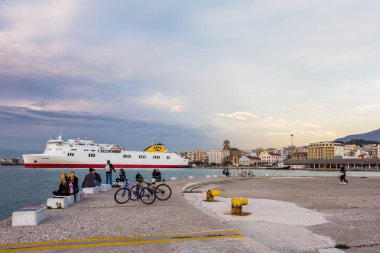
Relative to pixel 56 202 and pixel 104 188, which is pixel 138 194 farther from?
pixel 104 188

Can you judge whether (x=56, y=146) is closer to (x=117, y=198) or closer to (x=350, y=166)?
(x=117, y=198)

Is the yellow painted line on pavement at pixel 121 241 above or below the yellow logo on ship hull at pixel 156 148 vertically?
below

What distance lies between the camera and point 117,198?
1391cm

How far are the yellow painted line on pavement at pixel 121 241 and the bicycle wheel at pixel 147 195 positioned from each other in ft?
18.9

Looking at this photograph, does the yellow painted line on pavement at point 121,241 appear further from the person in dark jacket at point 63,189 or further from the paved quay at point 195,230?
the person in dark jacket at point 63,189

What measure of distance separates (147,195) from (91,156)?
10306 centimetres

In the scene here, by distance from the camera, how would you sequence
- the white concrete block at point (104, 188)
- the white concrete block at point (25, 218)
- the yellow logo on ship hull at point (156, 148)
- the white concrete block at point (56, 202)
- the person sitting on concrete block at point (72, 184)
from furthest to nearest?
the yellow logo on ship hull at point (156, 148), the white concrete block at point (104, 188), the person sitting on concrete block at point (72, 184), the white concrete block at point (56, 202), the white concrete block at point (25, 218)

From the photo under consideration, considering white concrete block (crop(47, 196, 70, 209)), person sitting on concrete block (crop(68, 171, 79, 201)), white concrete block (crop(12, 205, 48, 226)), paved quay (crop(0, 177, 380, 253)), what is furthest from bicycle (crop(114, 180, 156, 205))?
white concrete block (crop(12, 205, 48, 226))

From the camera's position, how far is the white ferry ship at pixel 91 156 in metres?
108

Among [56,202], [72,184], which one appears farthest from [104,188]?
[56,202]

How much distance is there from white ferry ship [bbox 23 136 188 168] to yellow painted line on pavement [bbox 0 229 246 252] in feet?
353

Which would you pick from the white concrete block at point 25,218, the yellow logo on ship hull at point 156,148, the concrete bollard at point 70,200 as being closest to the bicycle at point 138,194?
the concrete bollard at point 70,200

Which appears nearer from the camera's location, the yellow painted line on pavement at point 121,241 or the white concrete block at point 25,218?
the yellow painted line on pavement at point 121,241

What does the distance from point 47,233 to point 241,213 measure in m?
5.77
